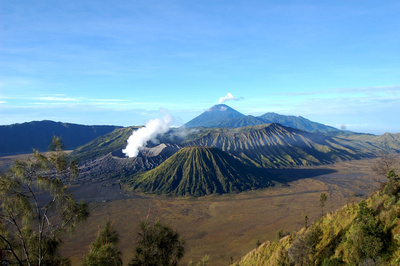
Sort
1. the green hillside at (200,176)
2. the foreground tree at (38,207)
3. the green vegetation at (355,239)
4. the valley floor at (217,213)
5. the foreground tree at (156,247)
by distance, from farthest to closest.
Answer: the green hillside at (200,176), the valley floor at (217,213), the foreground tree at (156,247), the green vegetation at (355,239), the foreground tree at (38,207)

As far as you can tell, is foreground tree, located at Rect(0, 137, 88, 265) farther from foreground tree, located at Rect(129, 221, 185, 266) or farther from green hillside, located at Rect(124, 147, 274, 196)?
green hillside, located at Rect(124, 147, 274, 196)

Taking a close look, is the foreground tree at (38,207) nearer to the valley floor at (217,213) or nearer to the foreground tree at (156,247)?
the foreground tree at (156,247)

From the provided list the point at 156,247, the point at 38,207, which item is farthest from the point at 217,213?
the point at 38,207

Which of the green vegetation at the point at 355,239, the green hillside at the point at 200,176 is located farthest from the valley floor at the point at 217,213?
the green vegetation at the point at 355,239

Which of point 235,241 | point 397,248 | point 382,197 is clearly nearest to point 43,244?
point 397,248

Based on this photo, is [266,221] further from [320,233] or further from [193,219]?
[320,233]

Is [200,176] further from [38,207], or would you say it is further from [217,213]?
[38,207]

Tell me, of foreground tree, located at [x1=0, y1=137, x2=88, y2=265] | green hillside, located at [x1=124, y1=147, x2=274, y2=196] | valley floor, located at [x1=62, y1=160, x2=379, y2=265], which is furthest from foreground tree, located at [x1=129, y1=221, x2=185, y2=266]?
green hillside, located at [x1=124, y1=147, x2=274, y2=196]

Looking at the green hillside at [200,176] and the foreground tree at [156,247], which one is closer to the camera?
the foreground tree at [156,247]
